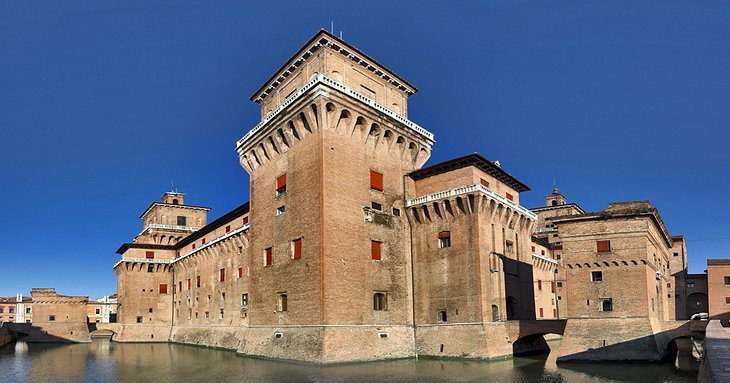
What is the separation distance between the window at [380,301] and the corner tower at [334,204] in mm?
73

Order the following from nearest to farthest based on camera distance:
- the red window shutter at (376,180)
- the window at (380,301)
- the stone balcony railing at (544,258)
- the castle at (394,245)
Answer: the castle at (394,245) < the window at (380,301) < the red window shutter at (376,180) < the stone balcony railing at (544,258)

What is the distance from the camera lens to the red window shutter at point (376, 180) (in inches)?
1544

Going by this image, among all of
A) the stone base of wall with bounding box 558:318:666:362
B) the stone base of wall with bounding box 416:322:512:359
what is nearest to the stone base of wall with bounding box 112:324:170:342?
the stone base of wall with bounding box 416:322:512:359

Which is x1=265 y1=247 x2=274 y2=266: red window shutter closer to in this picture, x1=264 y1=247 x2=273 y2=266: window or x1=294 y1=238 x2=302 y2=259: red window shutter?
x1=264 y1=247 x2=273 y2=266: window

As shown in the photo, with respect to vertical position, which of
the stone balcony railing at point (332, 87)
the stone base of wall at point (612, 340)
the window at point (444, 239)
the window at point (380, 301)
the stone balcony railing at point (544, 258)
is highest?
the stone balcony railing at point (332, 87)

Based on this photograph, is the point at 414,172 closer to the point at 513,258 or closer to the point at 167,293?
the point at 513,258

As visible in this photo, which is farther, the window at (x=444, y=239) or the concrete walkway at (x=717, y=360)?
the window at (x=444, y=239)

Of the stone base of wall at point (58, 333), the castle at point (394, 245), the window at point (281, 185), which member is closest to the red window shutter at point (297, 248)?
the castle at point (394, 245)

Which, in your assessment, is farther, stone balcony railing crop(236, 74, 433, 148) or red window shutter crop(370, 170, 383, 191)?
red window shutter crop(370, 170, 383, 191)

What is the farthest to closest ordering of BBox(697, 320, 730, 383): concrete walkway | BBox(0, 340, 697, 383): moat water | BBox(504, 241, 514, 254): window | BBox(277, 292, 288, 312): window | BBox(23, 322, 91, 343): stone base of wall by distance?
BBox(23, 322, 91, 343): stone base of wall < BBox(504, 241, 514, 254): window < BBox(277, 292, 288, 312): window < BBox(0, 340, 697, 383): moat water < BBox(697, 320, 730, 383): concrete walkway

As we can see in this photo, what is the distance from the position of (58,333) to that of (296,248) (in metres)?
52.8

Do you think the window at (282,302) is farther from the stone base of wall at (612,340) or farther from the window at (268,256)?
the stone base of wall at (612,340)

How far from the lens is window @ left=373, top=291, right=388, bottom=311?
1457 inches

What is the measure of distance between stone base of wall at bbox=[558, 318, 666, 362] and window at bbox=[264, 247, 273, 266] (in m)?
21.7
